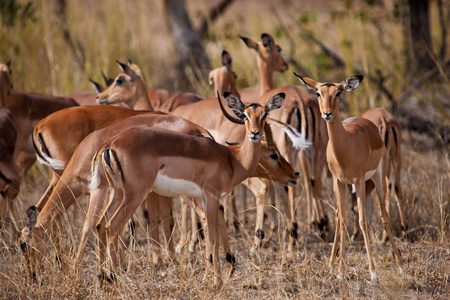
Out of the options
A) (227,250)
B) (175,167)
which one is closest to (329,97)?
(175,167)

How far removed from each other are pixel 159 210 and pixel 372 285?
1987 millimetres

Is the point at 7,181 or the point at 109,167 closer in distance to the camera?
the point at 109,167

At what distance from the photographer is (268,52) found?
23.8 ft

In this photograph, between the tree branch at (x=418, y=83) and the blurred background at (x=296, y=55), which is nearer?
the tree branch at (x=418, y=83)

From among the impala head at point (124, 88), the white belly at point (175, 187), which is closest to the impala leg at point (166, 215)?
the white belly at point (175, 187)

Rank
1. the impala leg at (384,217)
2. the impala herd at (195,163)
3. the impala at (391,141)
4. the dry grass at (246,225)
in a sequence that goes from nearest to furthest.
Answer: the impala herd at (195,163)
the dry grass at (246,225)
the impala leg at (384,217)
the impala at (391,141)

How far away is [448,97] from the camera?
9758 millimetres

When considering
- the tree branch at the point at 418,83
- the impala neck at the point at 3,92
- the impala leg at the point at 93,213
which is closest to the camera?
the impala leg at the point at 93,213

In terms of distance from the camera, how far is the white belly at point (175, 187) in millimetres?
4082

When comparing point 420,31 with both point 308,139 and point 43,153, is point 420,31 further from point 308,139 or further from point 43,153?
point 43,153

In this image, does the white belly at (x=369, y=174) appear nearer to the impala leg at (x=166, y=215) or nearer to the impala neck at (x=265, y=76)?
the impala leg at (x=166, y=215)

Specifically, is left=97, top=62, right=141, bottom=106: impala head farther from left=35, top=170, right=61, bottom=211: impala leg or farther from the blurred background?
the blurred background

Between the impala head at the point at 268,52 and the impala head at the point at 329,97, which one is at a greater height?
the impala head at the point at 329,97

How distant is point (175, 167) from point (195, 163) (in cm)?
15
